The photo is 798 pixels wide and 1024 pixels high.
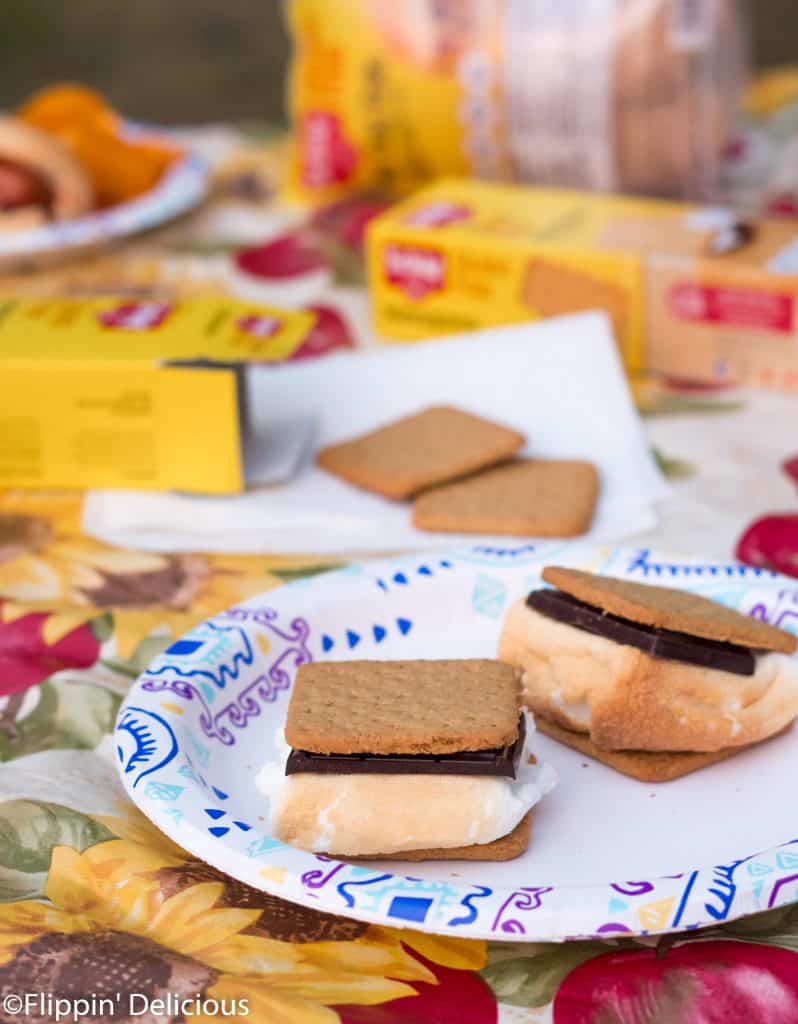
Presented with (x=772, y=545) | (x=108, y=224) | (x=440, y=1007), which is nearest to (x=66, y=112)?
(x=108, y=224)

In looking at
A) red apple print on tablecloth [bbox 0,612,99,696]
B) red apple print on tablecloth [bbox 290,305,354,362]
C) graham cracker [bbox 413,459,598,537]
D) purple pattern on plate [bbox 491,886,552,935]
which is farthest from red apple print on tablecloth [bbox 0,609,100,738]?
red apple print on tablecloth [bbox 290,305,354,362]

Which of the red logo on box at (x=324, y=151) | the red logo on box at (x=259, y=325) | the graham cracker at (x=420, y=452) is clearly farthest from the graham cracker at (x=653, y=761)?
the red logo on box at (x=324, y=151)

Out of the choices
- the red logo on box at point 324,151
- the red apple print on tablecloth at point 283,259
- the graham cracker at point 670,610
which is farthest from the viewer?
the red logo on box at point 324,151

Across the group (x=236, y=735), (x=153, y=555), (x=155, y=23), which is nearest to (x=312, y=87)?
(x=153, y=555)

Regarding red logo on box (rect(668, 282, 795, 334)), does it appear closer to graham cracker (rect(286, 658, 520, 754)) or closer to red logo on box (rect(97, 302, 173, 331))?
red logo on box (rect(97, 302, 173, 331))

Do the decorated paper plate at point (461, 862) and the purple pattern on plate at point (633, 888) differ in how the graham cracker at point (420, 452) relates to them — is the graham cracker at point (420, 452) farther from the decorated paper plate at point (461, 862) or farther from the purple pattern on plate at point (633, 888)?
the purple pattern on plate at point (633, 888)

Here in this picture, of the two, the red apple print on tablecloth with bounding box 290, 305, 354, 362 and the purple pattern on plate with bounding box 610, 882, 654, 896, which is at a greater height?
the purple pattern on plate with bounding box 610, 882, 654, 896

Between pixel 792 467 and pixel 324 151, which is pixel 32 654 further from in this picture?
pixel 324 151
